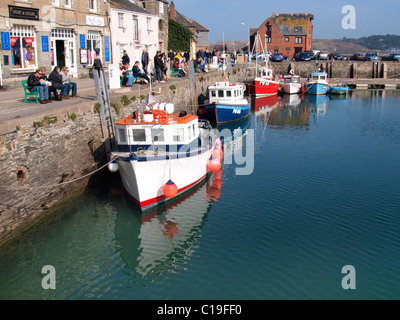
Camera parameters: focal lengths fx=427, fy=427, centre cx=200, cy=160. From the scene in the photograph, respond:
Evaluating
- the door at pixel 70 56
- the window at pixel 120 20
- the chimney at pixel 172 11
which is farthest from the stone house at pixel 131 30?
the chimney at pixel 172 11

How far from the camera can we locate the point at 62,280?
10.1 meters

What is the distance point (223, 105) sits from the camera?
27.2 m

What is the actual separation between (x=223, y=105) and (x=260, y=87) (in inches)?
588

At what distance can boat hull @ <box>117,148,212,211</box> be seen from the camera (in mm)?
13094

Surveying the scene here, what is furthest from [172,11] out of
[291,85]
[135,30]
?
[135,30]

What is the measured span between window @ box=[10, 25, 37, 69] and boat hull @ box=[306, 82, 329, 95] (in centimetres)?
3000

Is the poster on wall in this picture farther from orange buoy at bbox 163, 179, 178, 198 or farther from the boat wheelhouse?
orange buoy at bbox 163, 179, 178, 198

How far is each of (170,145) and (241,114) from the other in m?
14.9

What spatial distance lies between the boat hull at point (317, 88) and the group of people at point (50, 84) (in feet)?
105

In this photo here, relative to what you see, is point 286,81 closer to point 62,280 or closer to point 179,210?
point 179,210

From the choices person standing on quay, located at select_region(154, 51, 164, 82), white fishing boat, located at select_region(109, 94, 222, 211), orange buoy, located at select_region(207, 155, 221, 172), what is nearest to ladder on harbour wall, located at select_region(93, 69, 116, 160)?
white fishing boat, located at select_region(109, 94, 222, 211)

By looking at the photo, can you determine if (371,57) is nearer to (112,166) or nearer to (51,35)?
(51,35)

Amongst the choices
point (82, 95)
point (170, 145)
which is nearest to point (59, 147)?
point (170, 145)

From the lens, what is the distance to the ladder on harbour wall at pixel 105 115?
1622 cm
